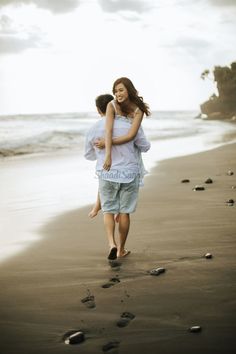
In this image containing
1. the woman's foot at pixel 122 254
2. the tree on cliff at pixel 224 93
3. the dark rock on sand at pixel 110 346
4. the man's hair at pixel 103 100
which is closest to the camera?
the dark rock on sand at pixel 110 346

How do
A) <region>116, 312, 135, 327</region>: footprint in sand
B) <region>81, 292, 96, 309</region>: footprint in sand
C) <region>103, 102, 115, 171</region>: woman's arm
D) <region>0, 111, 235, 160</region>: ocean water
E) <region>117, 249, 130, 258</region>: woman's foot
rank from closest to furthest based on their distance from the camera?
<region>116, 312, 135, 327</region>: footprint in sand
<region>81, 292, 96, 309</region>: footprint in sand
<region>103, 102, 115, 171</region>: woman's arm
<region>117, 249, 130, 258</region>: woman's foot
<region>0, 111, 235, 160</region>: ocean water

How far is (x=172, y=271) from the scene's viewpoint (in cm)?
422

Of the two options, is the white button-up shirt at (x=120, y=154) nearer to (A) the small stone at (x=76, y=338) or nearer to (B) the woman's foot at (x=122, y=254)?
(B) the woman's foot at (x=122, y=254)

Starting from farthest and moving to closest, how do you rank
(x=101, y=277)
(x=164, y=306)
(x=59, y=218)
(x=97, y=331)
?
(x=59, y=218)
(x=101, y=277)
(x=164, y=306)
(x=97, y=331)

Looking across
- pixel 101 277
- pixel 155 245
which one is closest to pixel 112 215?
pixel 155 245

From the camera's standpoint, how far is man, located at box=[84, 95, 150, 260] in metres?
4.86

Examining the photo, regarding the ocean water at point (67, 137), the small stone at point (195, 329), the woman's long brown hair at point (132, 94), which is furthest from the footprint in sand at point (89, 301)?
the ocean water at point (67, 137)

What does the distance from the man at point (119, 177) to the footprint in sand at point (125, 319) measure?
150 centimetres

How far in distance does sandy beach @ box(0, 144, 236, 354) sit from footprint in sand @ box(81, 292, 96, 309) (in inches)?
0.7

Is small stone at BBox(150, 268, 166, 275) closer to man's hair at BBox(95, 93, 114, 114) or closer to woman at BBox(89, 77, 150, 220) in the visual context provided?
woman at BBox(89, 77, 150, 220)

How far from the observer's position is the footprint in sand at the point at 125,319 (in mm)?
3162

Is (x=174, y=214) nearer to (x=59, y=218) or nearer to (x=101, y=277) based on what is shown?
(x=59, y=218)

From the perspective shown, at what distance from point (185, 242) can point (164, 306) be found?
1.78 meters

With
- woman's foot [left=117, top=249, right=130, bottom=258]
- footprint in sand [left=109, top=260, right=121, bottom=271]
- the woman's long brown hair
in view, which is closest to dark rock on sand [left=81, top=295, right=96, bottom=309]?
footprint in sand [left=109, top=260, right=121, bottom=271]
